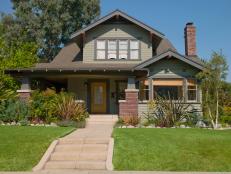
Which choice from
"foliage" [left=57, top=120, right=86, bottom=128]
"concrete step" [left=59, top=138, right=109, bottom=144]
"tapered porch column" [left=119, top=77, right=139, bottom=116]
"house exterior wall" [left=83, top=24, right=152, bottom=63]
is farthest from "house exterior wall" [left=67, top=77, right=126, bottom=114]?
"concrete step" [left=59, top=138, right=109, bottom=144]

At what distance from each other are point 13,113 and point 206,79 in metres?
10.5

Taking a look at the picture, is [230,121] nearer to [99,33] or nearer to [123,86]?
[123,86]

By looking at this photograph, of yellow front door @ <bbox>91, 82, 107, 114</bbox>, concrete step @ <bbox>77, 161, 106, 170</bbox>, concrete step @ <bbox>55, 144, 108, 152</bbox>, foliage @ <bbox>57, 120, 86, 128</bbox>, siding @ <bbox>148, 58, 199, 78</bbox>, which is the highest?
siding @ <bbox>148, 58, 199, 78</bbox>

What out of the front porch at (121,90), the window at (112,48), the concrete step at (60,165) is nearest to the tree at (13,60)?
the front porch at (121,90)

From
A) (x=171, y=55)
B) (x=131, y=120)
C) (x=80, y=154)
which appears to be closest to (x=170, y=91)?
(x=171, y=55)

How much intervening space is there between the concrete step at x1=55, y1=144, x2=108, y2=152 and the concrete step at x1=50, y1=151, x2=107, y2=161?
32cm

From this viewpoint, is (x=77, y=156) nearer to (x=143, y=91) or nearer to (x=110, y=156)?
(x=110, y=156)

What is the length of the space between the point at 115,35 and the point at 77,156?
552 inches

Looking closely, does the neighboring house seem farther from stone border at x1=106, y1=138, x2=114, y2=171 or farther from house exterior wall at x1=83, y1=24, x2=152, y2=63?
stone border at x1=106, y1=138, x2=114, y2=171

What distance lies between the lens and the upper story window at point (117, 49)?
72.5 ft

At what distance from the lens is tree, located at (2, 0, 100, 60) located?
3812cm

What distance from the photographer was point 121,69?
749 inches

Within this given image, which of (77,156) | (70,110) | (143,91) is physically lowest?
(77,156)

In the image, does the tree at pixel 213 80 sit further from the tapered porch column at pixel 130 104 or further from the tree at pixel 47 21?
the tree at pixel 47 21
